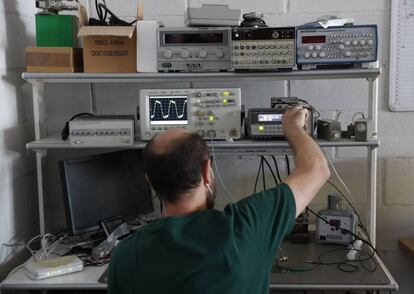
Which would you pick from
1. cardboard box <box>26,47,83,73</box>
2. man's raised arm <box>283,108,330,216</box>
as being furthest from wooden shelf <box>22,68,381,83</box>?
man's raised arm <box>283,108,330,216</box>

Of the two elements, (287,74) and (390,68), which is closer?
(287,74)

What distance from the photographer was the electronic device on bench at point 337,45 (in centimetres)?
214

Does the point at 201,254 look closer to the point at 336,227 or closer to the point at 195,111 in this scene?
the point at 195,111

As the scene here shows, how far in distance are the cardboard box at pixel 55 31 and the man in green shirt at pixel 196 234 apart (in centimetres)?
117

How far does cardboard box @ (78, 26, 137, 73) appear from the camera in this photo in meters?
2.29

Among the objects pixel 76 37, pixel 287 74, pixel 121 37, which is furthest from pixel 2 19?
pixel 287 74

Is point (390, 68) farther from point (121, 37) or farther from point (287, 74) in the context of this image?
point (121, 37)

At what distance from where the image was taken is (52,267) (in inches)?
82.0

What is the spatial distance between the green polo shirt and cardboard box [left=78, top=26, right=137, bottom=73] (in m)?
1.15

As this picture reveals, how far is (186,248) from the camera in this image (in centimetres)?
126

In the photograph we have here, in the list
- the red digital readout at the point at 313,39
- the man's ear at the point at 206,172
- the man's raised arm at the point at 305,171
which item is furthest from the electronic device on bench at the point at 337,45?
the man's ear at the point at 206,172

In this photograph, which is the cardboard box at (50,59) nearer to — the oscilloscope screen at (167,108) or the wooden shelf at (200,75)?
the wooden shelf at (200,75)

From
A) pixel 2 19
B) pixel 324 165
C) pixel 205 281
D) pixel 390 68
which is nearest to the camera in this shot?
pixel 205 281

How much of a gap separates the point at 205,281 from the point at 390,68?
6.01 ft
